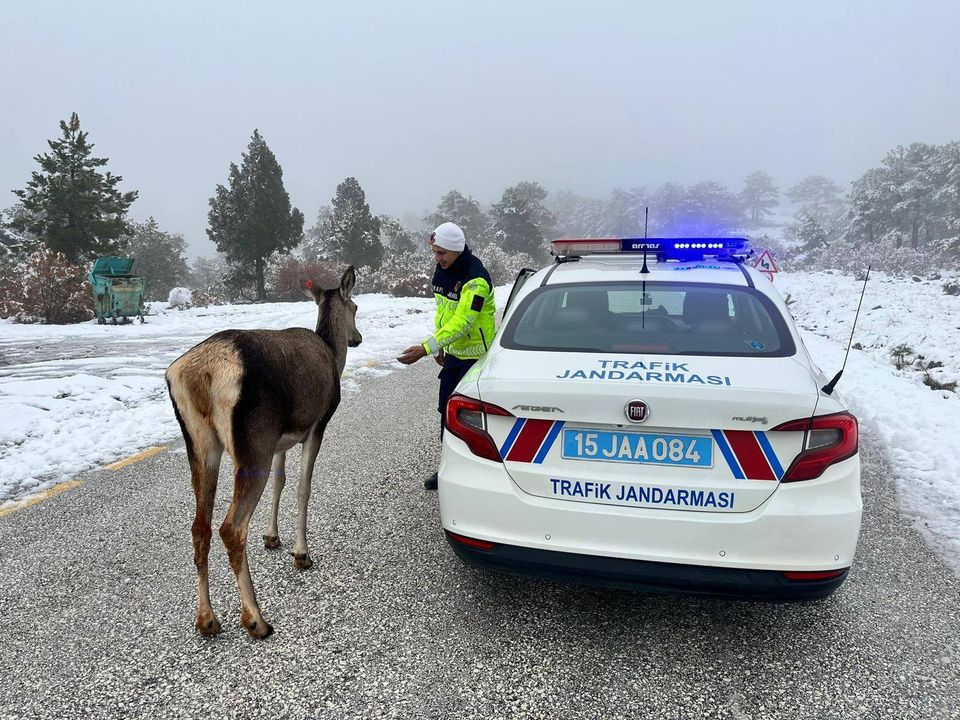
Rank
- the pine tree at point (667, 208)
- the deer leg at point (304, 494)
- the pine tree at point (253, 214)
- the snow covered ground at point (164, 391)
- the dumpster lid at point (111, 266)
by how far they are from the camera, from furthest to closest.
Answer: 1. the pine tree at point (667, 208)
2. the pine tree at point (253, 214)
3. the dumpster lid at point (111, 266)
4. the snow covered ground at point (164, 391)
5. the deer leg at point (304, 494)

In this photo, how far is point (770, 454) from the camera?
7.49 feet

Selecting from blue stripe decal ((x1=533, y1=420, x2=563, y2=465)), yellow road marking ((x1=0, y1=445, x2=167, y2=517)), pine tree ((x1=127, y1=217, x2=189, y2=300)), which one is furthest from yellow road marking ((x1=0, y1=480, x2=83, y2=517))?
pine tree ((x1=127, y1=217, x2=189, y2=300))

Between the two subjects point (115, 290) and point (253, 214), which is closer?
point (115, 290)

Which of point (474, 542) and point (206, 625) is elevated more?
point (474, 542)

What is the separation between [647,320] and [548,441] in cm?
114

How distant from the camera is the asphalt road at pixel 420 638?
2.29m

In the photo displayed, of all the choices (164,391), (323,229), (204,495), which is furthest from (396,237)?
(204,495)

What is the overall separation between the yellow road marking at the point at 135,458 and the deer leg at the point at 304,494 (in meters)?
2.63

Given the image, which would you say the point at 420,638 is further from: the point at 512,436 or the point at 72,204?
the point at 72,204

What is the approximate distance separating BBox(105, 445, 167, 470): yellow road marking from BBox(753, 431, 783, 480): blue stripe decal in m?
5.04

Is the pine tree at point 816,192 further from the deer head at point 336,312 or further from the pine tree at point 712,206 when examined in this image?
the deer head at point 336,312

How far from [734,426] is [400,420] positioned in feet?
15.5

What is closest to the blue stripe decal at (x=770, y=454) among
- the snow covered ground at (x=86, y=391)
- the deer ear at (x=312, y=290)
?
the deer ear at (x=312, y=290)

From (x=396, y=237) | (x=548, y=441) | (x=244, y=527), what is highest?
(x=396, y=237)
